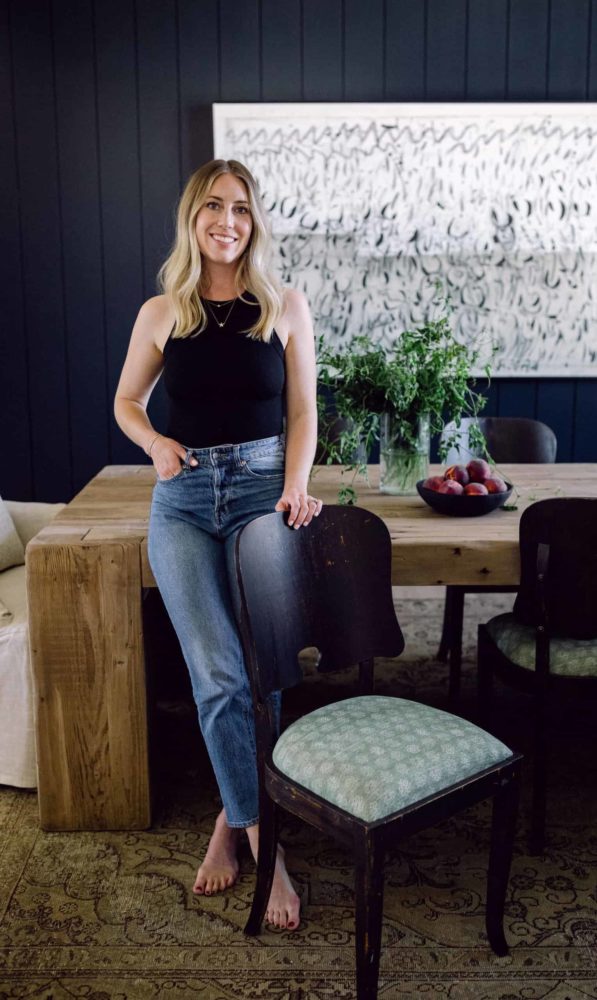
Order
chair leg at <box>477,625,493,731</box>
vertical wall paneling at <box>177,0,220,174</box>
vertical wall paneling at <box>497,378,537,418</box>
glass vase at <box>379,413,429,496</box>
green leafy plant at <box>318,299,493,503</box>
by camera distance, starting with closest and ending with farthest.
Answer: chair leg at <box>477,625,493,731</box>
green leafy plant at <box>318,299,493,503</box>
glass vase at <box>379,413,429,496</box>
vertical wall paneling at <box>177,0,220,174</box>
vertical wall paneling at <box>497,378,537,418</box>

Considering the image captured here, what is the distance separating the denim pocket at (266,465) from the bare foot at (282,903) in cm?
85

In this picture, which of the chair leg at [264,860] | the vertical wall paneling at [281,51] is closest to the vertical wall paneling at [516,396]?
the vertical wall paneling at [281,51]

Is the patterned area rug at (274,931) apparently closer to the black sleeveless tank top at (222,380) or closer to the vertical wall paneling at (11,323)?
the black sleeveless tank top at (222,380)

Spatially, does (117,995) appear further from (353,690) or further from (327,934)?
(353,690)

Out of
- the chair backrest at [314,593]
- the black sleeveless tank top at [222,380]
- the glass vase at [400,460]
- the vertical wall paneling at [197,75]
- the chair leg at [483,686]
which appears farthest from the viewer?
the vertical wall paneling at [197,75]

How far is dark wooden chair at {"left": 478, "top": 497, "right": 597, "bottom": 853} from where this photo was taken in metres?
2.02

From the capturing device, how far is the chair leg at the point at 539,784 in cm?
213

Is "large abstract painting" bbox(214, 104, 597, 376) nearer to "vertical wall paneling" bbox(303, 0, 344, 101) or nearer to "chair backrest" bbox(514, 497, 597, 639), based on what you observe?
"vertical wall paneling" bbox(303, 0, 344, 101)

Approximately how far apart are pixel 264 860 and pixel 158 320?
123 centimetres

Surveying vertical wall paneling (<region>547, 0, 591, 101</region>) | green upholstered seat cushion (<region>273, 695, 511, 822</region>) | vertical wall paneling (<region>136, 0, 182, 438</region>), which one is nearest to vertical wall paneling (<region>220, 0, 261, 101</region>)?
vertical wall paneling (<region>136, 0, 182, 438</region>)

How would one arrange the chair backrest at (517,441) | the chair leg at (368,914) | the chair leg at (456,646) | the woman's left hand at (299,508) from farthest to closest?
the chair backrest at (517,441) < the chair leg at (456,646) < the woman's left hand at (299,508) < the chair leg at (368,914)

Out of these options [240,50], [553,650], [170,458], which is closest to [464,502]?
[553,650]

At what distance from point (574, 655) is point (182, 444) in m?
1.05

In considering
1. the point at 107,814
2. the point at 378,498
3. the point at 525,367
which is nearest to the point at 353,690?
the point at 378,498
